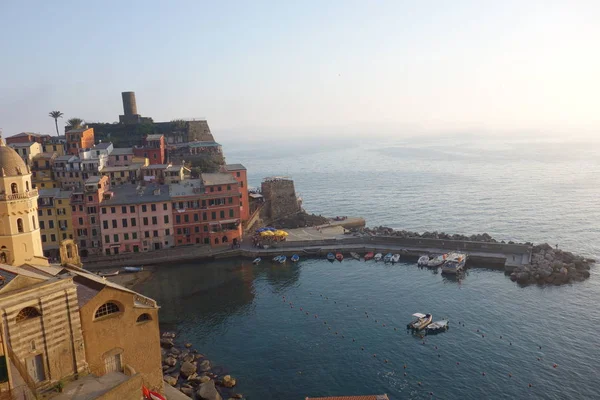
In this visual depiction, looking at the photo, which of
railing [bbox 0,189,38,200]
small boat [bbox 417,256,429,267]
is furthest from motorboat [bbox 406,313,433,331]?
railing [bbox 0,189,38,200]

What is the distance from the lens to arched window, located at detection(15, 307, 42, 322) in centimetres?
2677

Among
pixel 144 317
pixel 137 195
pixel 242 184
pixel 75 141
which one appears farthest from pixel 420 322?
pixel 75 141

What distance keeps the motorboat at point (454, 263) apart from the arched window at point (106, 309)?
4650 centimetres

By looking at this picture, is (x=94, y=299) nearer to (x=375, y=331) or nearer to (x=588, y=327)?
(x=375, y=331)

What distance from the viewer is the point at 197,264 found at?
74.3 meters

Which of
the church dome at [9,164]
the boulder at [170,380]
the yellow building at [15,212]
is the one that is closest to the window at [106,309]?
the boulder at [170,380]

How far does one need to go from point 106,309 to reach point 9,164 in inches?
664

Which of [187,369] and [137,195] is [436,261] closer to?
[187,369]

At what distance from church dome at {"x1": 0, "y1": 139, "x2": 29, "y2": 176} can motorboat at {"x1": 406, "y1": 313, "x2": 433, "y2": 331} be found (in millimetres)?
39122

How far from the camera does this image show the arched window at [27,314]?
2677 centimetres

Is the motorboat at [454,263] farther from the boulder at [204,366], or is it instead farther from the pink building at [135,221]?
the pink building at [135,221]

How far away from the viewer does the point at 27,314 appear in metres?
27.2

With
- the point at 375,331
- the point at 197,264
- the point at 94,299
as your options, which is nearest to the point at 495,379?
the point at 375,331

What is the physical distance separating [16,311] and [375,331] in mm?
33536
